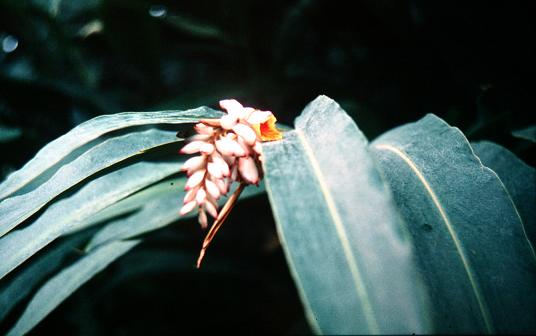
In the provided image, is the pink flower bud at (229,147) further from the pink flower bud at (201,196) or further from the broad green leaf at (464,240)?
the broad green leaf at (464,240)

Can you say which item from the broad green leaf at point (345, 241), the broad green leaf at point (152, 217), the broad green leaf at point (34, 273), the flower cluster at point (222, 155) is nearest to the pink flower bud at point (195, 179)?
the flower cluster at point (222, 155)

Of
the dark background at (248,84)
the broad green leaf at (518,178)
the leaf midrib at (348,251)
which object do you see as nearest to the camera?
the leaf midrib at (348,251)

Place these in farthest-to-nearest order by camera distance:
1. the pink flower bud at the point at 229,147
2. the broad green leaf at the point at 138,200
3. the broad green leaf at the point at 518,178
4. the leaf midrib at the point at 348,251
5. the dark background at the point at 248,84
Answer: the dark background at the point at 248,84 < the broad green leaf at the point at 138,200 < the broad green leaf at the point at 518,178 < the pink flower bud at the point at 229,147 < the leaf midrib at the point at 348,251

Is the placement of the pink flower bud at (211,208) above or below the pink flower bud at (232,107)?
below

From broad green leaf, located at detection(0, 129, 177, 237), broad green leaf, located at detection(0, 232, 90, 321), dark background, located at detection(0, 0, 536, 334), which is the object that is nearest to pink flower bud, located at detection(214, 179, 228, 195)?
broad green leaf, located at detection(0, 129, 177, 237)

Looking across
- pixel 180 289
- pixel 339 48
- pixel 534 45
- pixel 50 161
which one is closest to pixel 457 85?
pixel 534 45

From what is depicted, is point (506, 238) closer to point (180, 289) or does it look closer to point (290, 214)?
point (290, 214)

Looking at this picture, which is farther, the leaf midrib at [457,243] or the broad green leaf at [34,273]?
the broad green leaf at [34,273]
